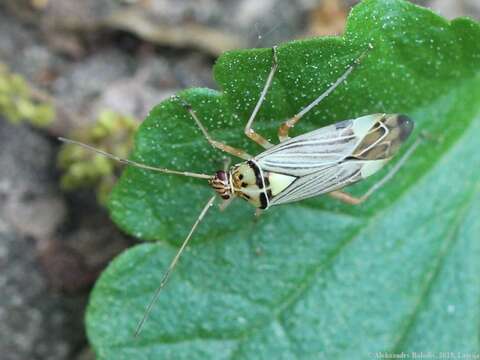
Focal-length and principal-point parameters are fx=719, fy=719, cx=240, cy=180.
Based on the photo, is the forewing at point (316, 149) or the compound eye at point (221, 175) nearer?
the forewing at point (316, 149)

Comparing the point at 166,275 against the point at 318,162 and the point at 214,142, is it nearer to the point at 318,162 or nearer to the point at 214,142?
the point at 214,142

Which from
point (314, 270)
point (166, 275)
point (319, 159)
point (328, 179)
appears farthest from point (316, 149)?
point (166, 275)

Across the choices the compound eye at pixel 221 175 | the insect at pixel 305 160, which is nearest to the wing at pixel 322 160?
the insect at pixel 305 160

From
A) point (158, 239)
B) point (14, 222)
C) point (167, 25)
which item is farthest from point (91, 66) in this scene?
point (158, 239)

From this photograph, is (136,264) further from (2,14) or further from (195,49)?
(2,14)

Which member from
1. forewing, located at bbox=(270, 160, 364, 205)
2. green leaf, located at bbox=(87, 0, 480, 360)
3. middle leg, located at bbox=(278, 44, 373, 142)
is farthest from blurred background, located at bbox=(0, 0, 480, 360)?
forewing, located at bbox=(270, 160, 364, 205)

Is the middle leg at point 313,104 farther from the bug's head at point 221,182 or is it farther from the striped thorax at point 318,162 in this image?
→ the bug's head at point 221,182
